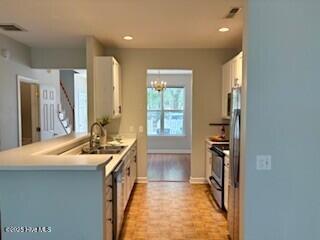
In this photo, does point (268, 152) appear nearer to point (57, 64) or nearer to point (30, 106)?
point (57, 64)

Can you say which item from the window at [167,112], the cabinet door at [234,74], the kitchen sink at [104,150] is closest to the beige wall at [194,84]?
the cabinet door at [234,74]

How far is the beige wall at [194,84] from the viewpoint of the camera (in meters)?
6.06

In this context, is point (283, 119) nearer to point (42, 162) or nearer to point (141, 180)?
point (42, 162)

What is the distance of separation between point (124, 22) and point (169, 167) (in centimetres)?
453

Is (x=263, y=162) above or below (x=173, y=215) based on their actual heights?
above

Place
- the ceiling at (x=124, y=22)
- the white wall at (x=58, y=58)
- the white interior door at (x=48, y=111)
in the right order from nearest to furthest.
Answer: the ceiling at (x=124, y=22), the white wall at (x=58, y=58), the white interior door at (x=48, y=111)

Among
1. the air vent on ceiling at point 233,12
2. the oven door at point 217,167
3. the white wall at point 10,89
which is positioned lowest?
the oven door at point 217,167

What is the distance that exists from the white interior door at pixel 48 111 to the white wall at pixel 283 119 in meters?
5.64

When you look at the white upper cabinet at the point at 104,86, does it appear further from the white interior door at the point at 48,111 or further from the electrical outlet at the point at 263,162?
the electrical outlet at the point at 263,162

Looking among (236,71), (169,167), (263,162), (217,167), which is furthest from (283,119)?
(169,167)

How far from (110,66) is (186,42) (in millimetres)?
1399

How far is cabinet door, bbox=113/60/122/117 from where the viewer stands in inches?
207

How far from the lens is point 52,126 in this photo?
25.0ft

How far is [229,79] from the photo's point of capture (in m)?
5.34
